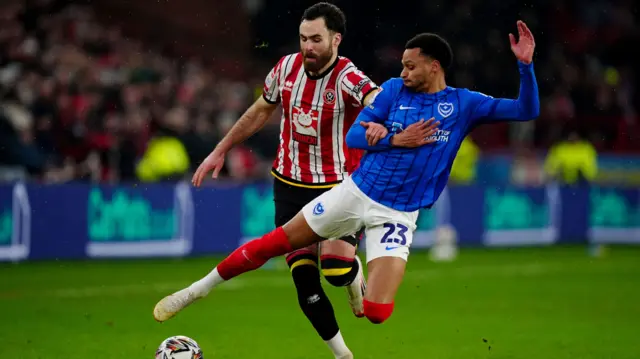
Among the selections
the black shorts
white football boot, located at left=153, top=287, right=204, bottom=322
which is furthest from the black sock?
white football boot, located at left=153, top=287, right=204, bottom=322

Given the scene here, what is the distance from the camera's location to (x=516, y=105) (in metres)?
7.43

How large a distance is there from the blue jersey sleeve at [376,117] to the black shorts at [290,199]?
873mm

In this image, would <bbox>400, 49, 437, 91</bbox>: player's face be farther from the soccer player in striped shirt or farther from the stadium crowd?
the stadium crowd

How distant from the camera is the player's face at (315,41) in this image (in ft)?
26.0

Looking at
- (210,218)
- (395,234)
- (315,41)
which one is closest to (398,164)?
(395,234)

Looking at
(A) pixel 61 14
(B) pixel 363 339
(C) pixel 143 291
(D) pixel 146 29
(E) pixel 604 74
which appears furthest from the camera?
(E) pixel 604 74

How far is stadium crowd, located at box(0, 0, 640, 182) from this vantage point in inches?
714

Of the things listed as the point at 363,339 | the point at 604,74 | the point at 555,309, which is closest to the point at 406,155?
the point at 363,339

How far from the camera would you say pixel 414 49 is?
24.7 ft

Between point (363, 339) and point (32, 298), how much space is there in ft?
15.0

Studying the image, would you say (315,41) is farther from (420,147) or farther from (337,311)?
(337,311)

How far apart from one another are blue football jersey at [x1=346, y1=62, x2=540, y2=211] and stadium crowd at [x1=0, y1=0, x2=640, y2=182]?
10.4 m

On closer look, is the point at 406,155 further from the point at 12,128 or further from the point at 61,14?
the point at 61,14

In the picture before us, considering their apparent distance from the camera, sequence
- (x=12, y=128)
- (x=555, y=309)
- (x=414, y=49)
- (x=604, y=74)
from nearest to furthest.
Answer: (x=414, y=49)
(x=555, y=309)
(x=12, y=128)
(x=604, y=74)
